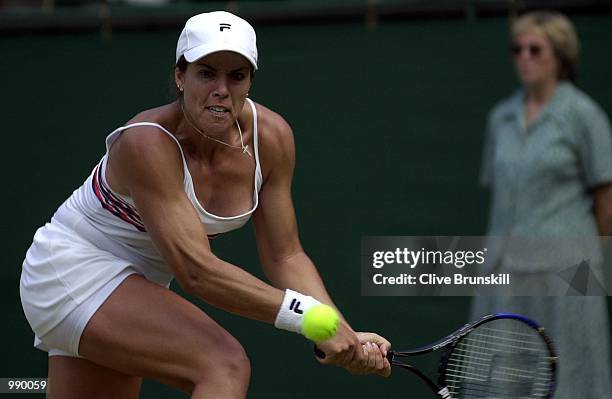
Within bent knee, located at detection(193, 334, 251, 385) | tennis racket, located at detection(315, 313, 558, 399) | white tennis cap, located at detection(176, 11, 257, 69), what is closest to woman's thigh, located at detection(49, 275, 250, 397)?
bent knee, located at detection(193, 334, 251, 385)

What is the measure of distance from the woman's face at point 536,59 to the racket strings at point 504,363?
83cm

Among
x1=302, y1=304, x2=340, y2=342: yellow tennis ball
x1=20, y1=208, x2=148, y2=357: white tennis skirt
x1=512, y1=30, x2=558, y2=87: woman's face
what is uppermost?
x1=512, y1=30, x2=558, y2=87: woman's face

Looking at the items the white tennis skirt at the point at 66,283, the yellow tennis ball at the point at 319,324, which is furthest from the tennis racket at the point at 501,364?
the white tennis skirt at the point at 66,283

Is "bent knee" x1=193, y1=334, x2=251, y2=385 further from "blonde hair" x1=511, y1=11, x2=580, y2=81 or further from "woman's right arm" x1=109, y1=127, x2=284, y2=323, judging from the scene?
"blonde hair" x1=511, y1=11, x2=580, y2=81

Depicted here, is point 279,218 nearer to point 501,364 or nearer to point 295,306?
point 295,306

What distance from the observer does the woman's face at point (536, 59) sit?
3.89 metres

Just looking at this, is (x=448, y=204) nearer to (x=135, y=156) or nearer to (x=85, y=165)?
(x=85, y=165)

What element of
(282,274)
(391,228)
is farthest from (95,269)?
(391,228)

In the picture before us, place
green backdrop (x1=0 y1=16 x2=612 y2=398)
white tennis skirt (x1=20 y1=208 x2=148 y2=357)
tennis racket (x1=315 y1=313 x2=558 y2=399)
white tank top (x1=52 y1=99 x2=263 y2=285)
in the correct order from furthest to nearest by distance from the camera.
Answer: green backdrop (x1=0 y1=16 x2=612 y2=398) → tennis racket (x1=315 y1=313 x2=558 y2=399) → white tank top (x1=52 y1=99 x2=263 y2=285) → white tennis skirt (x1=20 y1=208 x2=148 y2=357)

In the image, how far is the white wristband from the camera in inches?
116

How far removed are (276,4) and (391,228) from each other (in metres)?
1.01

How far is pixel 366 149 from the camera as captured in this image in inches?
181

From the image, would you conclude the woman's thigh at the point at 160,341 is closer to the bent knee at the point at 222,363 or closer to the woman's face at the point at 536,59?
Result: the bent knee at the point at 222,363

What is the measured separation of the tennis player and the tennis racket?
0.43m
